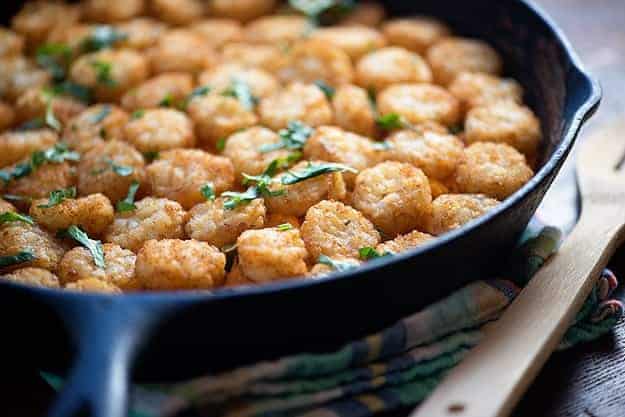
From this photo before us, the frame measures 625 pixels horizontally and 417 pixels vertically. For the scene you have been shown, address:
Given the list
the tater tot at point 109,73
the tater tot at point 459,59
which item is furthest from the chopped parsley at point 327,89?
the tater tot at point 109,73

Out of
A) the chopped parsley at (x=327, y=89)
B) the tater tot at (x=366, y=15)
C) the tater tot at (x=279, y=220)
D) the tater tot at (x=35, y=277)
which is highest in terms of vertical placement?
the tater tot at (x=366, y=15)

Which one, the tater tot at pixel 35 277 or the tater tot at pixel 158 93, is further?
the tater tot at pixel 158 93

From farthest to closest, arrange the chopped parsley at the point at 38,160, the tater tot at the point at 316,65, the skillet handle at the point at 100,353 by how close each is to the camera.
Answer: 1. the tater tot at the point at 316,65
2. the chopped parsley at the point at 38,160
3. the skillet handle at the point at 100,353

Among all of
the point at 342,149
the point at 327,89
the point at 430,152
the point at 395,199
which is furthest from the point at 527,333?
the point at 327,89

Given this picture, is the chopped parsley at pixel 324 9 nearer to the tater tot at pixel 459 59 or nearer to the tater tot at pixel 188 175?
the tater tot at pixel 459 59

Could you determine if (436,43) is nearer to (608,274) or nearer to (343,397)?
(608,274)

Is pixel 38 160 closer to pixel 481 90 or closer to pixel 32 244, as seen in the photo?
pixel 32 244
